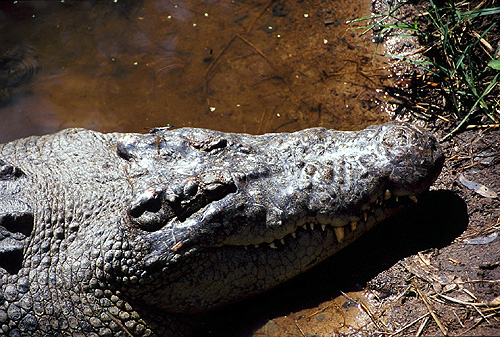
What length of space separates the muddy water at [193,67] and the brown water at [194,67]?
12 mm

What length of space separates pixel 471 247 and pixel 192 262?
191cm

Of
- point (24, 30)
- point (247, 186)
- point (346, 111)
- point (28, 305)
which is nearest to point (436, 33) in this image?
point (346, 111)

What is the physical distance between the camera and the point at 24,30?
18.5ft

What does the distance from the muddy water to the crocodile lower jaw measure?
1.39 m

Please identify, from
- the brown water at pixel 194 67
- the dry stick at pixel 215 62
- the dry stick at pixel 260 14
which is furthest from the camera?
the dry stick at pixel 260 14

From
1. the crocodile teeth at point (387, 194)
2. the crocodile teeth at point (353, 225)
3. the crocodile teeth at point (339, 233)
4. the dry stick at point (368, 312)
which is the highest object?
the crocodile teeth at point (387, 194)

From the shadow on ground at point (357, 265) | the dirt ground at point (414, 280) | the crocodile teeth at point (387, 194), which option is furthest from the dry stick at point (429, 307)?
the crocodile teeth at point (387, 194)

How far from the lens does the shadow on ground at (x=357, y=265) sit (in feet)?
10.8

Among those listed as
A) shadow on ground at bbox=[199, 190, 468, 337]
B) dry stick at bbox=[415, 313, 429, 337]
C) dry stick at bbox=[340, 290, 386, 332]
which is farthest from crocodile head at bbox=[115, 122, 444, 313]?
dry stick at bbox=[415, 313, 429, 337]

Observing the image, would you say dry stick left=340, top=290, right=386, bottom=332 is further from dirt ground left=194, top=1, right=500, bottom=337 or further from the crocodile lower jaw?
the crocodile lower jaw

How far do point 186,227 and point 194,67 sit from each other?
269 centimetres

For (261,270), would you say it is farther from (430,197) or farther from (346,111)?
(346,111)

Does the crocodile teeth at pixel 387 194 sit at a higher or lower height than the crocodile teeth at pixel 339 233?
higher

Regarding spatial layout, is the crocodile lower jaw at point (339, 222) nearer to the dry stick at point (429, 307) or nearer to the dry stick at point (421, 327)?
the dry stick at point (429, 307)
